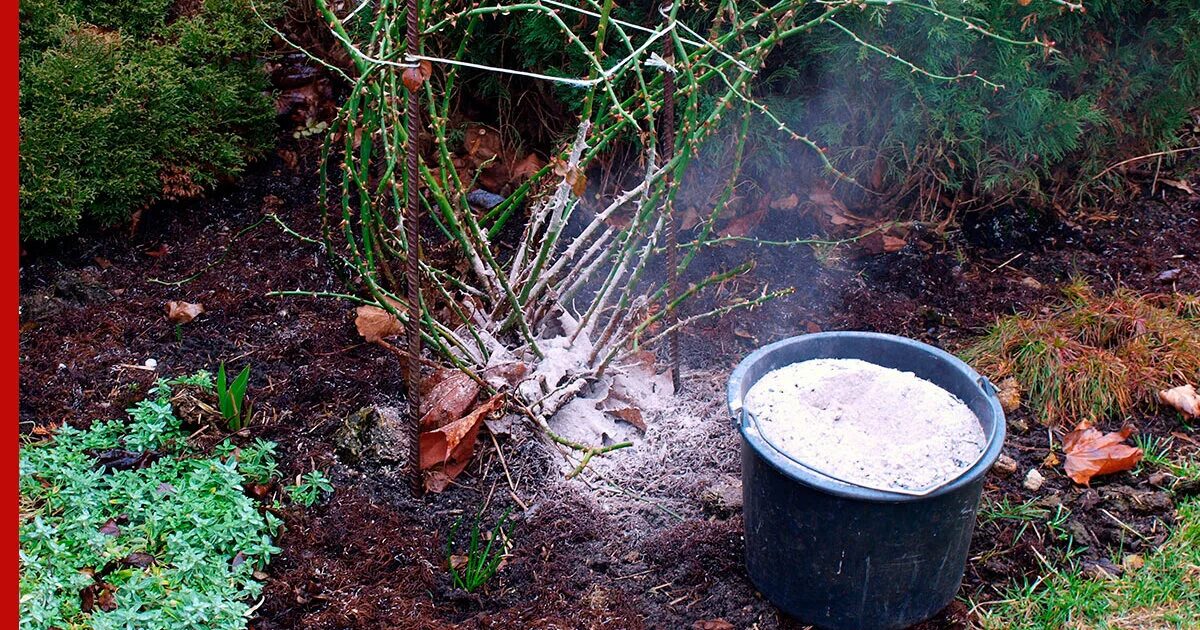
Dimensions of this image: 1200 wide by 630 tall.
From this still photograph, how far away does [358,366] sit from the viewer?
10.4ft

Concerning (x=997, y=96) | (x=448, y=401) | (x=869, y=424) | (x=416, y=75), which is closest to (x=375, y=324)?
(x=448, y=401)

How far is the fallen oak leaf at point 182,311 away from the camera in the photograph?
10.9ft

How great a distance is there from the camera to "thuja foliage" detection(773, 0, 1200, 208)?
354cm

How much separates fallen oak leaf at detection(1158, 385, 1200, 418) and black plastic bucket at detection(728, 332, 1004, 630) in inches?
38.4

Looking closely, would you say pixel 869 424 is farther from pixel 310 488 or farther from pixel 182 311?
pixel 182 311

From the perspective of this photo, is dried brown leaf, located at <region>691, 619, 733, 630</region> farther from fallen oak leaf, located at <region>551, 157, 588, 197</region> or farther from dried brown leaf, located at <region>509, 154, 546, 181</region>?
dried brown leaf, located at <region>509, 154, 546, 181</region>

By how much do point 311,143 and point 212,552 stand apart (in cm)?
204

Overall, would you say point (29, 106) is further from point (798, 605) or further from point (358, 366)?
point (798, 605)

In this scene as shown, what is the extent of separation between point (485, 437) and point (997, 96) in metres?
2.15

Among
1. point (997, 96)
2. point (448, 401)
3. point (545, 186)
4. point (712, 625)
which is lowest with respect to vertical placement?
point (712, 625)

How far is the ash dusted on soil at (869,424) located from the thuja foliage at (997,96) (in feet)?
4.41

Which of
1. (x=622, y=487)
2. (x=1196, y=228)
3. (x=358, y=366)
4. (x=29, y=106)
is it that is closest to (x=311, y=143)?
(x=29, y=106)

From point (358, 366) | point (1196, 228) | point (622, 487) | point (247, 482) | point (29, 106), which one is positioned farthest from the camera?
point (1196, 228)

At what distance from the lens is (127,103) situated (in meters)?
3.48
